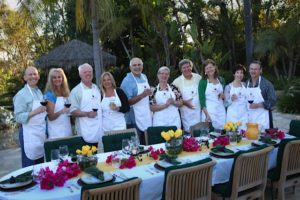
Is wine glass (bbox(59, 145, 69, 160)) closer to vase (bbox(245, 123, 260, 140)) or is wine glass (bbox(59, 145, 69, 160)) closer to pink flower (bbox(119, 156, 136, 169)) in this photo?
pink flower (bbox(119, 156, 136, 169))

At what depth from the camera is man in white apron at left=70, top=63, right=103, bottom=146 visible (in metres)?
4.62

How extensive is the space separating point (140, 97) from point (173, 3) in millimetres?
14210

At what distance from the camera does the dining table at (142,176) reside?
2771mm

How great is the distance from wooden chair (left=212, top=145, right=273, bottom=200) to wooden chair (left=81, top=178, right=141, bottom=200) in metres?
1.13

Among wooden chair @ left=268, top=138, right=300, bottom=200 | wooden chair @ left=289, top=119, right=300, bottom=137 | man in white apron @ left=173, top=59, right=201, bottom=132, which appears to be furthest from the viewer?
man in white apron @ left=173, top=59, right=201, bottom=132

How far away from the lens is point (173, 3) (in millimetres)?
18359

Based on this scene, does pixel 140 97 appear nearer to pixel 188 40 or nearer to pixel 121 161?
pixel 121 161

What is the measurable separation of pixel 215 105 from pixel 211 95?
0.58 ft

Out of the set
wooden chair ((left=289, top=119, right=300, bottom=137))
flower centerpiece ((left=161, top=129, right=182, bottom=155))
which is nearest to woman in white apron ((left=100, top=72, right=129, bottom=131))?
flower centerpiece ((left=161, top=129, right=182, bottom=155))

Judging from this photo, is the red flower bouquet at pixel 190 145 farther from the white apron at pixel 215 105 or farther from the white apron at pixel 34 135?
the white apron at pixel 34 135

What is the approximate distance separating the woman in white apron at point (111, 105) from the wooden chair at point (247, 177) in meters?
1.84

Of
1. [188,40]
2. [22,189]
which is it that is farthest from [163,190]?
[188,40]

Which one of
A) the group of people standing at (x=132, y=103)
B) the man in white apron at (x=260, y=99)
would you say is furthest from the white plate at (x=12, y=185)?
the man in white apron at (x=260, y=99)

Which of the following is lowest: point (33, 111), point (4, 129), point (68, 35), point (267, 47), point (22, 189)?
point (4, 129)
